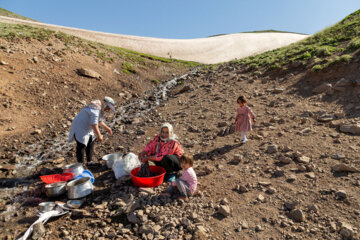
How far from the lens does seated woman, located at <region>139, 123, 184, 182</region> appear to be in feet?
15.3

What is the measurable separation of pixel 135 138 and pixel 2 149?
12.9ft

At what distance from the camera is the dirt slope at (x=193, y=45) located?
29770mm

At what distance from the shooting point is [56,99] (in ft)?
33.6


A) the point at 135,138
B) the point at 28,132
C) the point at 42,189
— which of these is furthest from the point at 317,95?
the point at 28,132

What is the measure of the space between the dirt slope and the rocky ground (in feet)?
75.3

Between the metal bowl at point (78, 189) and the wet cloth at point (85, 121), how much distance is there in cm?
115

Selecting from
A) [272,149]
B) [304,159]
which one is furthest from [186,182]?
[304,159]

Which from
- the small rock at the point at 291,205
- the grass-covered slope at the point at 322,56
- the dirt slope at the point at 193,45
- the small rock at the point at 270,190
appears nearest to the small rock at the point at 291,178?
the small rock at the point at 270,190

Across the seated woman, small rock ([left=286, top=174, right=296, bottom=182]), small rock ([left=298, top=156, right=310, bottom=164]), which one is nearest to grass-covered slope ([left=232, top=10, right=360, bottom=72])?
small rock ([left=298, top=156, right=310, bottom=164])

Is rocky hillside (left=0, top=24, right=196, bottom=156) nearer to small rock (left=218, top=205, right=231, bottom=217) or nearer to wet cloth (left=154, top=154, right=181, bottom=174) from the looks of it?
wet cloth (left=154, top=154, right=181, bottom=174)

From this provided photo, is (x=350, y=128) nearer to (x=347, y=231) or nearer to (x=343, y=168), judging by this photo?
(x=343, y=168)

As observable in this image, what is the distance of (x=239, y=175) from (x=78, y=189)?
3175 mm

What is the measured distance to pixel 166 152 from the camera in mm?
4750

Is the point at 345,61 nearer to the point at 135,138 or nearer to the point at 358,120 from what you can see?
the point at 358,120
